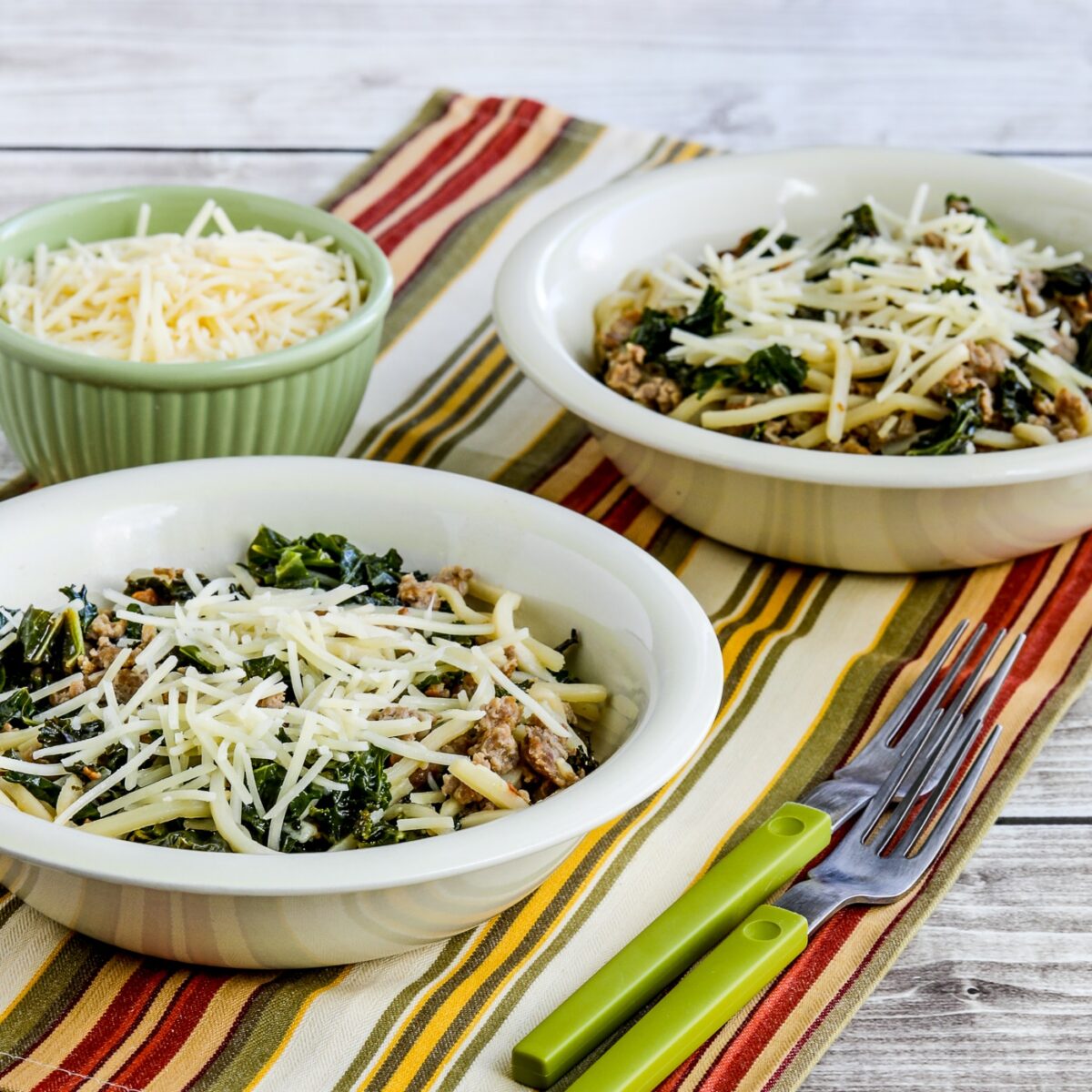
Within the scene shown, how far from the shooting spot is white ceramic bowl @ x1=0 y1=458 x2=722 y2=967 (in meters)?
1.76

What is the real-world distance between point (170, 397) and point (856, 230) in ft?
4.83

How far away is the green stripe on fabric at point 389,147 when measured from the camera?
4141 millimetres

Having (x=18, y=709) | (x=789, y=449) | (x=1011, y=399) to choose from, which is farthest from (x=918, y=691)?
(x=18, y=709)

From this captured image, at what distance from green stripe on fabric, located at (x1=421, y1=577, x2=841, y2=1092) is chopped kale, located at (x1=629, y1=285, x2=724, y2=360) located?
20.5 inches

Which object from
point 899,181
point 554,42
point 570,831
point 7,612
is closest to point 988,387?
point 899,181

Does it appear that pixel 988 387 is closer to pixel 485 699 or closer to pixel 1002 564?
pixel 1002 564

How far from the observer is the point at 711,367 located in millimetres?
2918

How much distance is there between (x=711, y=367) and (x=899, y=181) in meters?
0.91

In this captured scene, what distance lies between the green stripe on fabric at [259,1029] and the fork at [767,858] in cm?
30

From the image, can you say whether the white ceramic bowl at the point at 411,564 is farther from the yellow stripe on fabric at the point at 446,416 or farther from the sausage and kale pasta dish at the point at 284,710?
the yellow stripe on fabric at the point at 446,416

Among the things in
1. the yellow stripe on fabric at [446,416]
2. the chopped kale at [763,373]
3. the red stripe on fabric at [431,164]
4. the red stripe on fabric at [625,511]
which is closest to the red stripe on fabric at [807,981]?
the chopped kale at [763,373]

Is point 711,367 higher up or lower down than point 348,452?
higher up

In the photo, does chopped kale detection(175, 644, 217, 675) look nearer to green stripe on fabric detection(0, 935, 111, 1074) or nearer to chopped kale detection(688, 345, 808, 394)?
green stripe on fabric detection(0, 935, 111, 1074)

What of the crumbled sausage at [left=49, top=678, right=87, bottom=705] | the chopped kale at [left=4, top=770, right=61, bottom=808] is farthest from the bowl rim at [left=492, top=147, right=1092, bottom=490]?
the chopped kale at [left=4, top=770, right=61, bottom=808]
